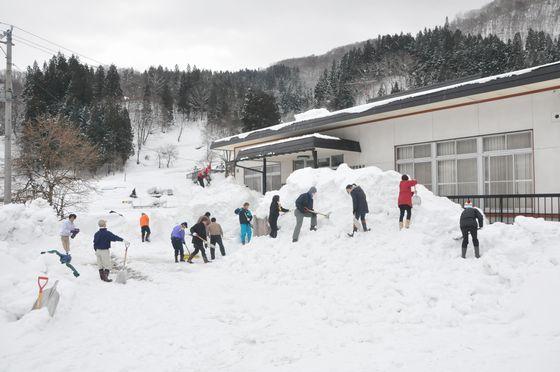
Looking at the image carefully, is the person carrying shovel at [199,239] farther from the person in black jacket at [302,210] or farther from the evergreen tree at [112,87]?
the evergreen tree at [112,87]

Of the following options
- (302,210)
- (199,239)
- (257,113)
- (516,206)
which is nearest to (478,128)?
(516,206)

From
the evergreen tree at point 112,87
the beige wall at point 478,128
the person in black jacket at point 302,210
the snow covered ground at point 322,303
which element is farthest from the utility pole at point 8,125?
the evergreen tree at point 112,87

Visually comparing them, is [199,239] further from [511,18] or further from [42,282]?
[511,18]

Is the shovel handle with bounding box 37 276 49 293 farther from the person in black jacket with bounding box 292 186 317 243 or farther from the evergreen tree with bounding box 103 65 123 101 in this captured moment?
the evergreen tree with bounding box 103 65 123 101

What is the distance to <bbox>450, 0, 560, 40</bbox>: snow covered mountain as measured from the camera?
8512 centimetres

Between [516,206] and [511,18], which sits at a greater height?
[511,18]

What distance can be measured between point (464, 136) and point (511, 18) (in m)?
→ 104

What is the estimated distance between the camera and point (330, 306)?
7.34 m

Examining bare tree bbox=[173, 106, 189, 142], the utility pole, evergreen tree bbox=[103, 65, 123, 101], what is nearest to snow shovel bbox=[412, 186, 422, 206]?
the utility pole

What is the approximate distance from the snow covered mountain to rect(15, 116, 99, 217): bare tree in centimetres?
8837

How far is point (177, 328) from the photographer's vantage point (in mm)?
6527

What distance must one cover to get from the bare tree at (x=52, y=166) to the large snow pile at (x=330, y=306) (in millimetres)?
10442

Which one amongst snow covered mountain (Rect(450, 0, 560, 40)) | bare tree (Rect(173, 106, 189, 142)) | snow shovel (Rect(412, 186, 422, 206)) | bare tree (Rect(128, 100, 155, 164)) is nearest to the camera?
snow shovel (Rect(412, 186, 422, 206))

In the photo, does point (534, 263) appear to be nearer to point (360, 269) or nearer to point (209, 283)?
point (360, 269)
